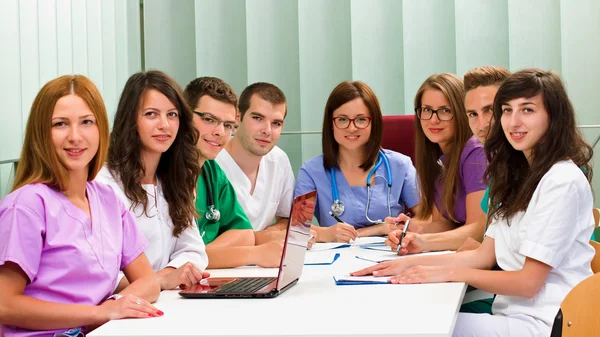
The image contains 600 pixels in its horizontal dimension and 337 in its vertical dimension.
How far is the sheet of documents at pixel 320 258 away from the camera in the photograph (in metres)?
2.21

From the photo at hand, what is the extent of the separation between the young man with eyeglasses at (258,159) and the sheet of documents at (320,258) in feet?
2.21

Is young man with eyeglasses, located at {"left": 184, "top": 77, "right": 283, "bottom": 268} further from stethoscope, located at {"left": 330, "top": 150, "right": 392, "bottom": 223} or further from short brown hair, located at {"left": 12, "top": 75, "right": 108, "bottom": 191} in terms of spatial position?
short brown hair, located at {"left": 12, "top": 75, "right": 108, "bottom": 191}

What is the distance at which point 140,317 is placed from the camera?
57.6 inches

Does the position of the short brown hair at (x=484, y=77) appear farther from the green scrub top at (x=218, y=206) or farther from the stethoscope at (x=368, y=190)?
the green scrub top at (x=218, y=206)

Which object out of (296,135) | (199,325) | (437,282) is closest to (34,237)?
(199,325)

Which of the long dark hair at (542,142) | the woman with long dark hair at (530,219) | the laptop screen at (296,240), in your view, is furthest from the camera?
the long dark hair at (542,142)

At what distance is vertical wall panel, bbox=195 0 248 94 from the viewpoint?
14.3ft

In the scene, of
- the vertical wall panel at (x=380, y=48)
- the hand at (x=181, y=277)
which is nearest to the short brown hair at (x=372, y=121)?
the vertical wall panel at (x=380, y=48)

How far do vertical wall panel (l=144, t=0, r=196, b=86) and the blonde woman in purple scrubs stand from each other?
2.77m

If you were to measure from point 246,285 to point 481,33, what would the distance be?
2696 mm

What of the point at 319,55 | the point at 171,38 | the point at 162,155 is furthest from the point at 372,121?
the point at 171,38

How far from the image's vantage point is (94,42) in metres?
3.86

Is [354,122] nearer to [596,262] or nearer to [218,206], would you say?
[218,206]

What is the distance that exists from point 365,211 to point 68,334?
182 centimetres
